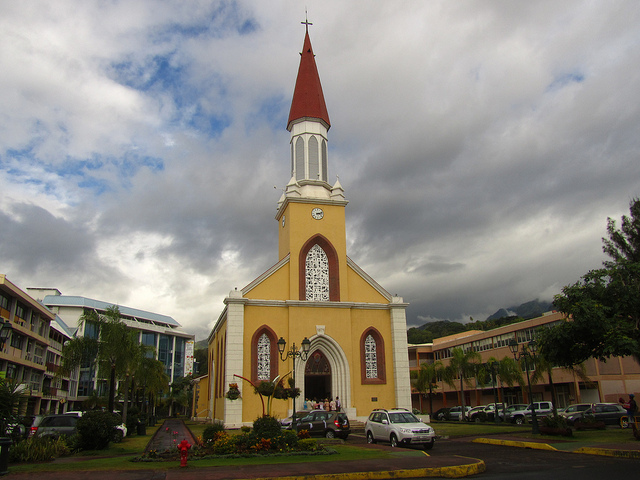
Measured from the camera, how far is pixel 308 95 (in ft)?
113

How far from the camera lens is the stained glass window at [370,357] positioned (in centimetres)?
2992

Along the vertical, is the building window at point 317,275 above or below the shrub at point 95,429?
above

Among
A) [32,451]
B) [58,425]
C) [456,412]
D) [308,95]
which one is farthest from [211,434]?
[456,412]

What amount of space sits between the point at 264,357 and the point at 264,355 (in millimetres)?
110

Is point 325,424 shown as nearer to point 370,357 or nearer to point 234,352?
point 234,352

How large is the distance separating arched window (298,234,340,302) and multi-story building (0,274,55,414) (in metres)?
17.9

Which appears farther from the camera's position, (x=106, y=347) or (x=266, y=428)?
(x=106, y=347)

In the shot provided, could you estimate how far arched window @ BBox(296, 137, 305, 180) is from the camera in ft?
108

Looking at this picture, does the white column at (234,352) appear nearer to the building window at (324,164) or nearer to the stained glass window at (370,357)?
the stained glass window at (370,357)

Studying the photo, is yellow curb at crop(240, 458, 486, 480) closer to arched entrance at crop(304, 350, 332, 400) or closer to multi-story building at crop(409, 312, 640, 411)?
arched entrance at crop(304, 350, 332, 400)

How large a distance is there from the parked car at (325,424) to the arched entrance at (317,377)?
8287 millimetres

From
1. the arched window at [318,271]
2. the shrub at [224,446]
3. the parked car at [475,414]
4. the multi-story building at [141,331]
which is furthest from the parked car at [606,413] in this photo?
the multi-story building at [141,331]

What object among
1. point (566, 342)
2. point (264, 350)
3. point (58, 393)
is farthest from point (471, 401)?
point (58, 393)

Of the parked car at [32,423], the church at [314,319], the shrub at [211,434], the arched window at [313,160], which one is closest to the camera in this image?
the shrub at [211,434]
